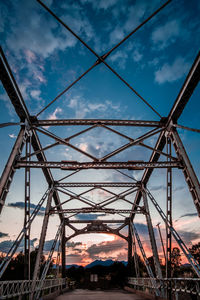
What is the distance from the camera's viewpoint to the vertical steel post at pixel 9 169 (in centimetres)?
996

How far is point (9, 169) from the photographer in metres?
10.6

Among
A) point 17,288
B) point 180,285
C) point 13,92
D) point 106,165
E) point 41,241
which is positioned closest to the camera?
point 180,285

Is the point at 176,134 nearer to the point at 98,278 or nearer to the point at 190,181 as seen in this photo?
the point at 190,181

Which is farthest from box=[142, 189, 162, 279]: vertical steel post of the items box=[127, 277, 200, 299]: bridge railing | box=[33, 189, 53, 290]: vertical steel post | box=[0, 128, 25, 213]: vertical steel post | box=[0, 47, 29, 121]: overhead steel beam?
box=[0, 47, 29, 121]: overhead steel beam

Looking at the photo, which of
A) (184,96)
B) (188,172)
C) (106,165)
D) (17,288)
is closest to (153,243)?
(188,172)

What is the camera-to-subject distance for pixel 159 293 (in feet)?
46.1

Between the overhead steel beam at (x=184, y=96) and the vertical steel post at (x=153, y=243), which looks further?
the vertical steel post at (x=153, y=243)

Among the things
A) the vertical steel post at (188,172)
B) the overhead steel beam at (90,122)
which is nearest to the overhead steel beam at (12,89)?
the overhead steel beam at (90,122)

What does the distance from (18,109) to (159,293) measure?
1342cm

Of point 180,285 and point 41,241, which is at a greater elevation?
point 41,241

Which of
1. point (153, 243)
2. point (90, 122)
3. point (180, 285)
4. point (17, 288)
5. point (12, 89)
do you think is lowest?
point (17, 288)

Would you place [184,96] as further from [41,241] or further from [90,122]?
[41,241]

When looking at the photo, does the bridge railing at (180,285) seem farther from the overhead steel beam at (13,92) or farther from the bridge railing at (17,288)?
the overhead steel beam at (13,92)

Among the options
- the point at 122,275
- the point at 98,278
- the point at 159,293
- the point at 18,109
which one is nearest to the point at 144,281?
the point at 159,293
